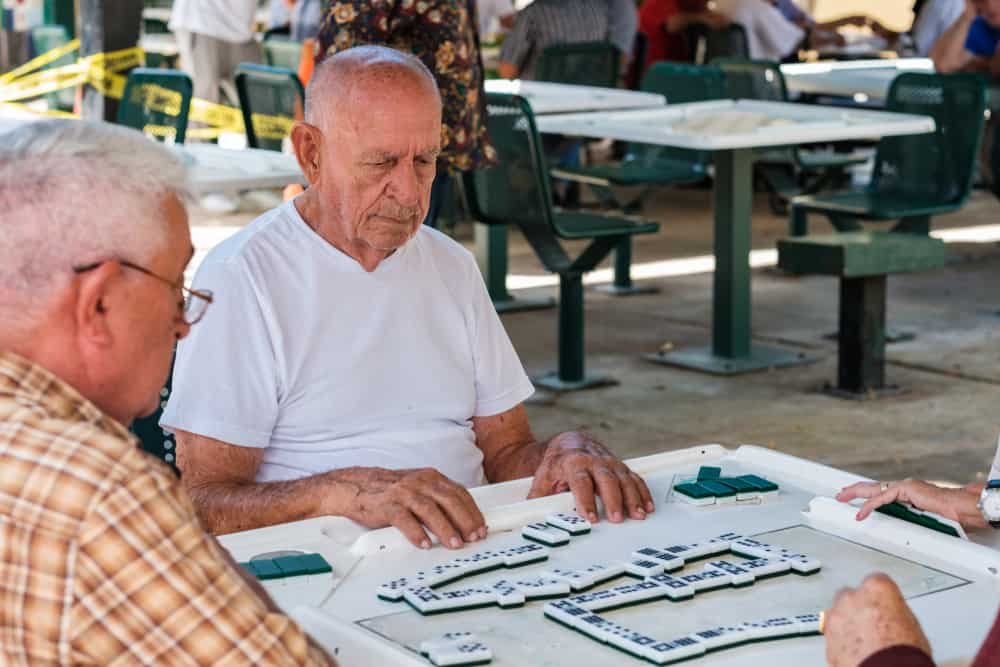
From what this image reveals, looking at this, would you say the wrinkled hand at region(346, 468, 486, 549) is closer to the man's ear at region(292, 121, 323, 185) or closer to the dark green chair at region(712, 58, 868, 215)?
the man's ear at region(292, 121, 323, 185)

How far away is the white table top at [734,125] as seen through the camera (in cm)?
642

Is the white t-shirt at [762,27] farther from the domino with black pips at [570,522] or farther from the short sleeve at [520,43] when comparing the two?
the domino with black pips at [570,522]

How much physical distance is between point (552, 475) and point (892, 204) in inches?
206

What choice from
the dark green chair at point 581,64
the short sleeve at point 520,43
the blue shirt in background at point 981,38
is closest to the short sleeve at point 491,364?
the blue shirt in background at point 981,38

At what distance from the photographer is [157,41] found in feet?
51.9

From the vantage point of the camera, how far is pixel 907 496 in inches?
91.5

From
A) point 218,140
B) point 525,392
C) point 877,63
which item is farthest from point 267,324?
point 218,140

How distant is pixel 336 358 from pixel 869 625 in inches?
54.1

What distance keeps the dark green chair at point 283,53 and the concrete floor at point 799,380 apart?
1.25 metres

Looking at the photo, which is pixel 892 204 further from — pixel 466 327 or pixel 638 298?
pixel 466 327

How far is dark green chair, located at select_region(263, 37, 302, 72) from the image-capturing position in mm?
10094

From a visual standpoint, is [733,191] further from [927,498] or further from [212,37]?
[212,37]

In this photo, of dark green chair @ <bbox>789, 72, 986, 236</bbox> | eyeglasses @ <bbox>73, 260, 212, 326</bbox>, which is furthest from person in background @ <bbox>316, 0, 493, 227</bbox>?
eyeglasses @ <bbox>73, 260, 212, 326</bbox>

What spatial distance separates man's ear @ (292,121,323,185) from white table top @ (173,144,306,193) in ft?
7.91
